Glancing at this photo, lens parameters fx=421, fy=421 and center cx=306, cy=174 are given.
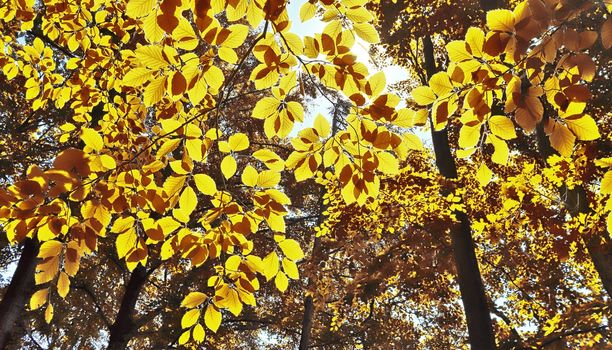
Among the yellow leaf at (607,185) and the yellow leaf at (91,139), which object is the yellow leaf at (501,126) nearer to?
the yellow leaf at (607,185)

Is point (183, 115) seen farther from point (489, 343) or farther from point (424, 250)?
point (424, 250)

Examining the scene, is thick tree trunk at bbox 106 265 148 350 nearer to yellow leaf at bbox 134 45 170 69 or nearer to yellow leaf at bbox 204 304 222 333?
yellow leaf at bbox 204 304 222 333

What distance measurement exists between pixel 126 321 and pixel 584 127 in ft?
25.8

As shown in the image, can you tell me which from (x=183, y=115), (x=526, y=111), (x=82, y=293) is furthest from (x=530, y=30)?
(x=82, y=293)

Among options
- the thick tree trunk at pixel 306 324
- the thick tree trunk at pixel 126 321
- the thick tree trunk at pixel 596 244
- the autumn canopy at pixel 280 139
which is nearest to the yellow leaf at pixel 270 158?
the autumn canopy at pixel 280 139

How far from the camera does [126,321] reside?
Result: 7473mm

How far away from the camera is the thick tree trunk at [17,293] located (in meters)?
5.77

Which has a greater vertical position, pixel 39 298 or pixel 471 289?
pixel 471 289

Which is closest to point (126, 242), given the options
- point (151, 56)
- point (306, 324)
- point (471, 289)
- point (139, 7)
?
point (151, 56)

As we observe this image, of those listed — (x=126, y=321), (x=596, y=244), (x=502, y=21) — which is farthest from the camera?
(x=126, y=321)

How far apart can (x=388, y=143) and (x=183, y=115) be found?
1.15m

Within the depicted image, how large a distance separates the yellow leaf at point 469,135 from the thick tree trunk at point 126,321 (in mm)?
7455

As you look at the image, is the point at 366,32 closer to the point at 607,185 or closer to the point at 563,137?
the point at 563,137

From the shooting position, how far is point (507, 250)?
1027 centimetres
